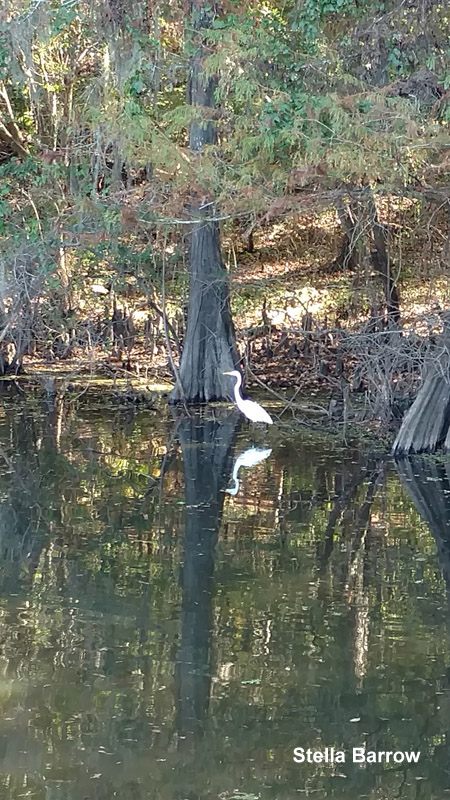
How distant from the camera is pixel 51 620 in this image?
6.63 metres

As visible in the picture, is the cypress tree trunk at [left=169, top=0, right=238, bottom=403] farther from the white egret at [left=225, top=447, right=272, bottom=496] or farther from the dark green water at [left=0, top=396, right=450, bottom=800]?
the dark green water at [left=0, top=396, right=450, bottom=800]

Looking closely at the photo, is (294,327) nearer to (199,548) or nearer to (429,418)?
(429,418)

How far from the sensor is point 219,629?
654cm

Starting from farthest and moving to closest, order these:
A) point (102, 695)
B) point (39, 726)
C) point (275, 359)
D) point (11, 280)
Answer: point (275, 359)
point (11, 280)
point (102, 695)
point (39, 726)

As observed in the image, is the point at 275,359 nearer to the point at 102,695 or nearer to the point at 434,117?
the point at 434,117

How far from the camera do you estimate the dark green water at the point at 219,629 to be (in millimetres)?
5043

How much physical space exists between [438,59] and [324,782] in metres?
6.46

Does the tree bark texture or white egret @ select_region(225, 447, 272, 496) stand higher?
the tree bark texture

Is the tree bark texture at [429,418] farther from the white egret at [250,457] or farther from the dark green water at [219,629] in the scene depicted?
the white egret at [250,457]

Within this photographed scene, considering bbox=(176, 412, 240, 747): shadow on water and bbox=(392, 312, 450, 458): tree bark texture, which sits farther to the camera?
bbox=(392, 312, 450, 458): tree bark texture

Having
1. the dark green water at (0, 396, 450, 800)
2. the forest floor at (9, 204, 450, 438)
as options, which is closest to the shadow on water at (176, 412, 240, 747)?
the dark green water at (0, 396, 450, 800)

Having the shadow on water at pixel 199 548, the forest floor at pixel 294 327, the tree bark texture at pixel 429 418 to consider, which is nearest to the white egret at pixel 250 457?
the shadow on water at pixel 199 548

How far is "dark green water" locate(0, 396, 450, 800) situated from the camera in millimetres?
5043

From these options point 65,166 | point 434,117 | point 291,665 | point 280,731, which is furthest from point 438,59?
point 280,731
